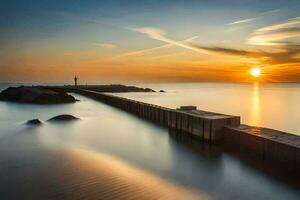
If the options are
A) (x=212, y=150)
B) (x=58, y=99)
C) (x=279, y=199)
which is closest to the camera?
(x=279, y=199)

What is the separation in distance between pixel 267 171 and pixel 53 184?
35.0 ft

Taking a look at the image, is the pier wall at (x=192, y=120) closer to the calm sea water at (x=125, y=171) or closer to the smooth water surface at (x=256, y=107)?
the calm sea water at (x=125, y=171)

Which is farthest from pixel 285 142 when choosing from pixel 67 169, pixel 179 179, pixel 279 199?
pixel 67 169

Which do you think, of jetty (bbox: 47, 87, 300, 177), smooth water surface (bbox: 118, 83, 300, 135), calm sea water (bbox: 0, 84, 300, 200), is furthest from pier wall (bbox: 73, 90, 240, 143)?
smooth water surface (bbox: 118, 83, 300, 135)

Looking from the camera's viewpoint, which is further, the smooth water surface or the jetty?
the smooth water surface

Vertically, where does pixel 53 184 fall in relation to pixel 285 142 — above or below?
below

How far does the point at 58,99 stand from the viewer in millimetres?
60500

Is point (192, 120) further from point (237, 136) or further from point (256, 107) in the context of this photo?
point (256, 107)

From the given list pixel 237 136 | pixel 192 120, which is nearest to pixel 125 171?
pixel 237 136

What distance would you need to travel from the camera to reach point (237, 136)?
17844 mm

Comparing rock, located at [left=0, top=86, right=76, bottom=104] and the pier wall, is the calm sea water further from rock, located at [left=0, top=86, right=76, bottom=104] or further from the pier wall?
rock, located at [left=0, top=86, right=76, bottom=104]

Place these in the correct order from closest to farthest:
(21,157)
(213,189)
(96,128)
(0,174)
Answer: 1. (213,189)
2. (0,174)
3. (21,157)
4. (96,128)

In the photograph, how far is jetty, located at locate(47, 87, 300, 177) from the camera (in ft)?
45.5

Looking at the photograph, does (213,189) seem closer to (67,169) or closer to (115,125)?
(67,169)
